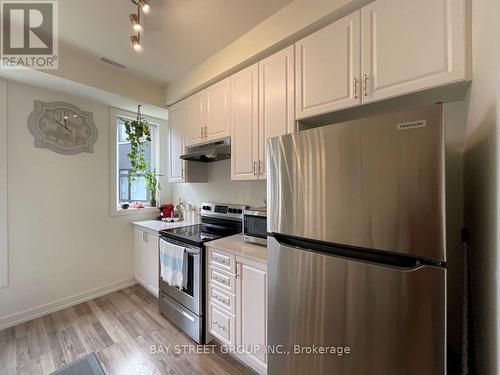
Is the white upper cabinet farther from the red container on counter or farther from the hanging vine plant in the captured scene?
the red container on counter

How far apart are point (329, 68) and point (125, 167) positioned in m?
2.76

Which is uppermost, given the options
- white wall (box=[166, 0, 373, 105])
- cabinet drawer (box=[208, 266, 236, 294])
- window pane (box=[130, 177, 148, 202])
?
white wall (box=[166, 0, 373, 105])

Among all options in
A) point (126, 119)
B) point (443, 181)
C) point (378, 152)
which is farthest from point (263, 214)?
point (126, 119)

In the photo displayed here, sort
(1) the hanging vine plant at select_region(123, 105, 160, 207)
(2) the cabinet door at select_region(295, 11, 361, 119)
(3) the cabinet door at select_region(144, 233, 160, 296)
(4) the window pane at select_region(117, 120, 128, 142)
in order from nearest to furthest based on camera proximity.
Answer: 1. (2) the cabinet door at select_region(295, 11, 361, 119)
2. (3) the cabinet door at select_region(144, 233, 160, 296)
3. (1) the hanging vine plant at select_region(123, 105, 160, 207)
4. (4) the window pane at select_region(117, 120, 128, 142)

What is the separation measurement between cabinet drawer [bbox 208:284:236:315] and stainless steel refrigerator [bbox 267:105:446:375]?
0.50 metres

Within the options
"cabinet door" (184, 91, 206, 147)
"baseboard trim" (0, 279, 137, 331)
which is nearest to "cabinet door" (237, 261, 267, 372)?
"cabinet door" (184, 91, 206, 147)

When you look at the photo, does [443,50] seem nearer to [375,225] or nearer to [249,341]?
[375,225]

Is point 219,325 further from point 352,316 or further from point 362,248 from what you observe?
point 362,248

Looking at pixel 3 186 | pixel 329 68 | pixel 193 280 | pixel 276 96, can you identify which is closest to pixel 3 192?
pixel 3 186

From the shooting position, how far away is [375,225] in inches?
34.4

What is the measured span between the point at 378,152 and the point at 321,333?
859 millimetres

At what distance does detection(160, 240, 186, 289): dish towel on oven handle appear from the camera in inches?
75.9

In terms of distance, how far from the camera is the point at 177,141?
262 centimetres

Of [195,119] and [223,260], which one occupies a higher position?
[195,119]
